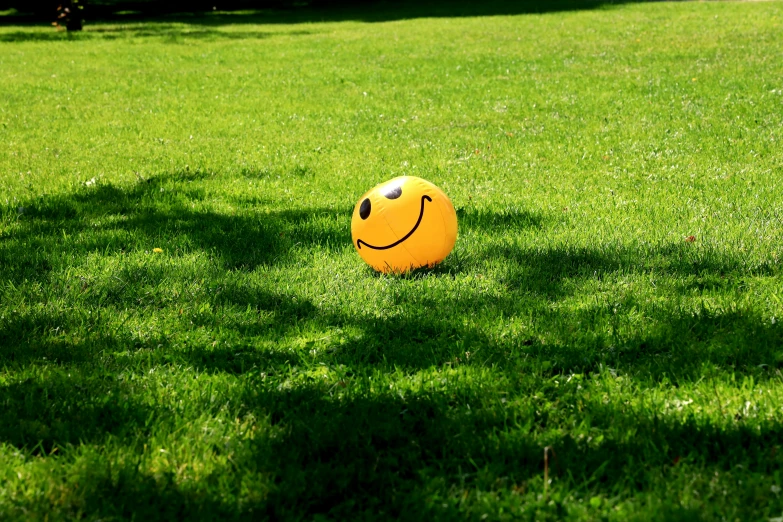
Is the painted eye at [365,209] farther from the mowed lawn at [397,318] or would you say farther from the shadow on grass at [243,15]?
the shadow on grass at [243,15]

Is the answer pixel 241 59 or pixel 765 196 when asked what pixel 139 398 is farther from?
pixel 241 59

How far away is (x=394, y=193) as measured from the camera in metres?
5.14

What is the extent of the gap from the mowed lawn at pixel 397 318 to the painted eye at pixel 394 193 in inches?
20.1

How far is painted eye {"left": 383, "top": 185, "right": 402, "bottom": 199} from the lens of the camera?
5.13m

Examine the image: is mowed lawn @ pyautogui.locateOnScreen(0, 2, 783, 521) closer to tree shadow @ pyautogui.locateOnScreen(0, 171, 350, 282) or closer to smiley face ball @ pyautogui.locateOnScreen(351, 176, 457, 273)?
tree shadow @ pyautogui.locateOnScreen(0, 171, 350, 282)

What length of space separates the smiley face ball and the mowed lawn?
0.47 ft

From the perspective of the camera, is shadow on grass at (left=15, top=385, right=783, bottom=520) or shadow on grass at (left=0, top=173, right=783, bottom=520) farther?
shadow on grass at (left=0, top=173, right=783, bottom=520)

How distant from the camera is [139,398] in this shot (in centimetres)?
368

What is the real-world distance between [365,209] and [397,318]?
36.6 inches

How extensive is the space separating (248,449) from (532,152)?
5.90 m

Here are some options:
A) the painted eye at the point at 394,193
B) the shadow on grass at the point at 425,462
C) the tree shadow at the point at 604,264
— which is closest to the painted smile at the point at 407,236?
the painted eye at the point at 394,193

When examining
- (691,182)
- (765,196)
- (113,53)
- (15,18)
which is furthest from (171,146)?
(15,18)

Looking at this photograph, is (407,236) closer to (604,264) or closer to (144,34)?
(604,264)

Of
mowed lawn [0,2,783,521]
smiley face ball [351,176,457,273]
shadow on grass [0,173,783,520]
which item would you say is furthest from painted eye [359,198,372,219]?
shadow on grass [0,173,783,520]
